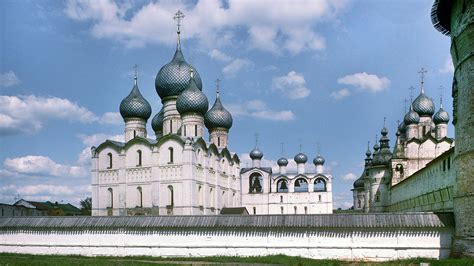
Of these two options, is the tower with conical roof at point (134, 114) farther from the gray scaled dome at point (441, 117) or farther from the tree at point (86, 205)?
the tree at point (86, 205)

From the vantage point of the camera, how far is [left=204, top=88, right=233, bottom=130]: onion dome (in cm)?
3922

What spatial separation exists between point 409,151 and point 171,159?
19241mm

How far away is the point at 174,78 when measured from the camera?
3694cm

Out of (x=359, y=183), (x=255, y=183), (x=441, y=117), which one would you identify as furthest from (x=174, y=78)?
(x=359, y=183)

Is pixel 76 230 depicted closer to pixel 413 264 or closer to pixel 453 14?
pixel 413 264

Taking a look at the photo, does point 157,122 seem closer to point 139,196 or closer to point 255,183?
point 139,196

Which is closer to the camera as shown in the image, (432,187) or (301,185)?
(432,187)

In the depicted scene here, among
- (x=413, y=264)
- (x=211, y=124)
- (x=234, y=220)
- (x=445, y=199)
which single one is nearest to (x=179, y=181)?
(x=211, y=124)

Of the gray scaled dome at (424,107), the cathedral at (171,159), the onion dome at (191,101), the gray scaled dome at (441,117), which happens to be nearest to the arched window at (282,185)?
the cathedral at (171,159)

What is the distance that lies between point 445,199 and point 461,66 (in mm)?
7204

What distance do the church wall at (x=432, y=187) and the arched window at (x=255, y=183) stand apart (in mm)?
18154

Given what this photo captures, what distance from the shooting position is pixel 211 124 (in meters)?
39.3

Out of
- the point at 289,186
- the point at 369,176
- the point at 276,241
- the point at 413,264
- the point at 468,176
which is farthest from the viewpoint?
the point at 289,186

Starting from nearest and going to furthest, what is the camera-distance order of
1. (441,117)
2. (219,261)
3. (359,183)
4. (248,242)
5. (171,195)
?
(219,261)
(248,242)
(171,195)
(441,117)
(359,183)
